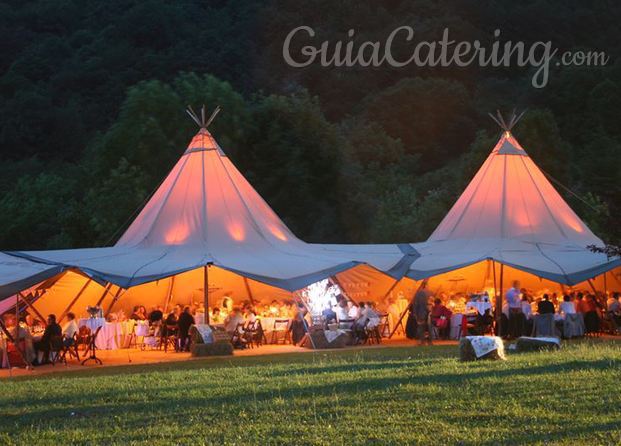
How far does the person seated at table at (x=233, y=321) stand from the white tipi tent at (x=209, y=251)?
0.82 metres

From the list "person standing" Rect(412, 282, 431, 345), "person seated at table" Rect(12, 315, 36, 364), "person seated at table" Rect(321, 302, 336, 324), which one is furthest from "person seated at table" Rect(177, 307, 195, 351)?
"person standing" Rect(412, 282, 431, 345)

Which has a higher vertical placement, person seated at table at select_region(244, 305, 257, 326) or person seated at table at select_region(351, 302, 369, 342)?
person seated at table at select_region(244, 305, 257, 326)

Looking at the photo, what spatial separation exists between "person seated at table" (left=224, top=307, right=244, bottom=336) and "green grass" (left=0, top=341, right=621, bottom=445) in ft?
19.9

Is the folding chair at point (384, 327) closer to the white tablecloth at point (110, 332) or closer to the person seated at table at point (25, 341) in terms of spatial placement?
the white tablecloth at point (110, 332)

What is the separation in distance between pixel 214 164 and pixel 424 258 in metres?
4.97

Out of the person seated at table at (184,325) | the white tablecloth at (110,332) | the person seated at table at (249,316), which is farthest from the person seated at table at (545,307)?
the white tablecloth at (110,332)

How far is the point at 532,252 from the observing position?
22.7 m

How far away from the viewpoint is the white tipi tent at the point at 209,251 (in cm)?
1988

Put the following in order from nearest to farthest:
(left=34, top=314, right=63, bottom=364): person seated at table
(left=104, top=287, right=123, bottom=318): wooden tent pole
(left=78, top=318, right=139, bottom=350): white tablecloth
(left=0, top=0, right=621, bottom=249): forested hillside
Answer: (left=34, top=314, right=63, bottom=364): person seated at table < (left=78, top=318, right=139, bottom=350): white tablecloth < (left=104, top=287, right=123, bottom=318): wooden tent pole < (left=0, top=0, right=621, bottom=249): forested hillside

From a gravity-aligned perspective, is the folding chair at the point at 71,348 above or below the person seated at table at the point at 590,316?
below

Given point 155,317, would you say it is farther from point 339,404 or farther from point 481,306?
point 339,404

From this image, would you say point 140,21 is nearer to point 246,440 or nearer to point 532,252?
point 532,252

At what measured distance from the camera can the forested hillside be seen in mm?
33906

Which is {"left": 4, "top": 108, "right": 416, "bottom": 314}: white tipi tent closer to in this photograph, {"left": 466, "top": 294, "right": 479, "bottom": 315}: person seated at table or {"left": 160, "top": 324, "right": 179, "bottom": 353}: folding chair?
{"left": 160, "top": 324, "right": 179, "bottom": 353}: folding chair
